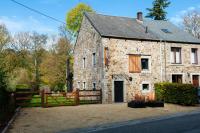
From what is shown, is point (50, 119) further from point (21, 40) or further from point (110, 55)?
point (21, 40)

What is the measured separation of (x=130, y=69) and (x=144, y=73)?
5.50 ft

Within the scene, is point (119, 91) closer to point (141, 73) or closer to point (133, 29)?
point (141, 73)

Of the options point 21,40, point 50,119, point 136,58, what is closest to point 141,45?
point 136,58

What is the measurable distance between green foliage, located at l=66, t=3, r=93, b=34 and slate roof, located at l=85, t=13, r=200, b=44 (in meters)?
17.3

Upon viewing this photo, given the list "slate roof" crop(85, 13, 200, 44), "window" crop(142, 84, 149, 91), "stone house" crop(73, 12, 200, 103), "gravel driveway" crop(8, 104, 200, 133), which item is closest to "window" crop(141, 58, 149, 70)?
"stone house" crop(73, 12, 200, 103)

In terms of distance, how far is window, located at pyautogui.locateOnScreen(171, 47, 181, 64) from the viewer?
33.1 metres

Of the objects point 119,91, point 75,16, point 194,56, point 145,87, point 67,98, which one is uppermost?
point 75,16

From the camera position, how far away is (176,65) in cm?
3281

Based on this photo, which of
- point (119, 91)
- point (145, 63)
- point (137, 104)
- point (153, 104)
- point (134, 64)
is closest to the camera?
point (137, 104)

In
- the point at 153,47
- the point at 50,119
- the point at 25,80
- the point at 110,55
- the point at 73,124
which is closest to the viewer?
the point at 73,124

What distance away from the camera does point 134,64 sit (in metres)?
30.4

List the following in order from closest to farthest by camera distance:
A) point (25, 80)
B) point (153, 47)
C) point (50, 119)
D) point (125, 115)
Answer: point (50, 119)
point (125, 115)
point (153, 47)
point (25, 80)

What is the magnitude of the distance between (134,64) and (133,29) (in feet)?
13.9

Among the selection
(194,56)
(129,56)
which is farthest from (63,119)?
(194,56)
